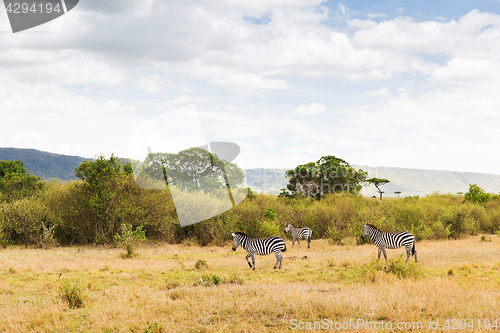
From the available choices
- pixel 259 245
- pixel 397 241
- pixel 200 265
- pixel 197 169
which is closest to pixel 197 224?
pixel 200 265

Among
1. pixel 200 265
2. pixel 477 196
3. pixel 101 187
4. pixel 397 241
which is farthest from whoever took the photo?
pixel 477 196

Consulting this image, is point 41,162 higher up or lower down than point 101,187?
higher up

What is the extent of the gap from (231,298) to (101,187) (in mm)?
19106

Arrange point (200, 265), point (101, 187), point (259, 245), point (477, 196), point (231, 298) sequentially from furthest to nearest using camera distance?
point (477, 196) < point (101, 187) < point (200, 265) < point (259, 245) < point (231, 298)

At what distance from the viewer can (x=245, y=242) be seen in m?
16.2

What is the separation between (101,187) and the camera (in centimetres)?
2595

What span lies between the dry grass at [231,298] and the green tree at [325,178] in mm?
38865

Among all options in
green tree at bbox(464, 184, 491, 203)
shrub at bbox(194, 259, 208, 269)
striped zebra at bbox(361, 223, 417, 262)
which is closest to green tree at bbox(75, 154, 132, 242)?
shrub at bbox(194, 259, 208, 269)

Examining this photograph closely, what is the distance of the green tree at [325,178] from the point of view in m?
55.2

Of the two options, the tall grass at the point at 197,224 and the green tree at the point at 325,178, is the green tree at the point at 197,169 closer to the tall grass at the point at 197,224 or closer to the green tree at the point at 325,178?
the green tree at the point at 325,178

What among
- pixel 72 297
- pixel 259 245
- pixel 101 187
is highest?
pixel 101 187

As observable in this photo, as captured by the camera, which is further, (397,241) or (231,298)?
(397,241)

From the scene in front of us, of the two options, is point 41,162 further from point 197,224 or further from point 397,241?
point 397,241

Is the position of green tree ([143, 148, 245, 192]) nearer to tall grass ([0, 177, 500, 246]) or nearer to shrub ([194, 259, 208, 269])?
tall grass ([0, 177, 500, 246])
